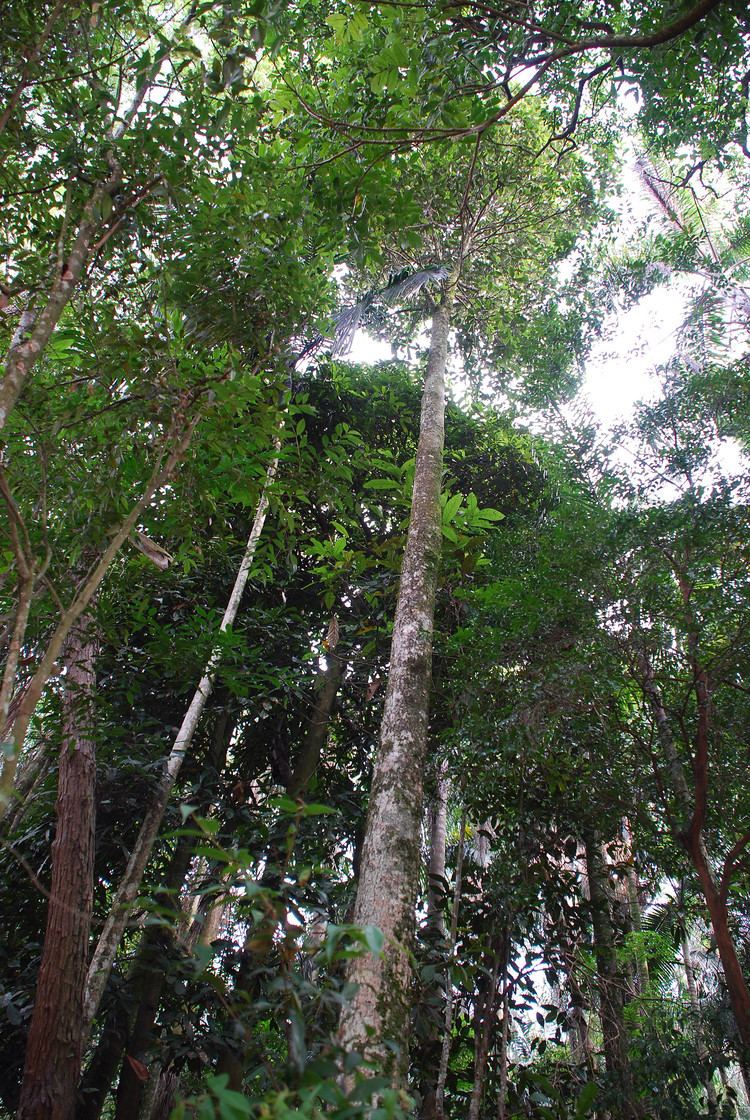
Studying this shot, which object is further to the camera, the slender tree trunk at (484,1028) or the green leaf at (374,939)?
the slender tree trunk at (484,1028)

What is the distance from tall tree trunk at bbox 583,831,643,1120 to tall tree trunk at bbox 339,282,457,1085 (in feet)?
5.40

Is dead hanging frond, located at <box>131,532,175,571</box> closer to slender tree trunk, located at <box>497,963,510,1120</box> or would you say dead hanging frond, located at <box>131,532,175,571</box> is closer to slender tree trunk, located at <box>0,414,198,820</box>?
slender tree trunk, located at <box>0,414,198,820</box>

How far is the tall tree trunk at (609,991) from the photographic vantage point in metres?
3.41

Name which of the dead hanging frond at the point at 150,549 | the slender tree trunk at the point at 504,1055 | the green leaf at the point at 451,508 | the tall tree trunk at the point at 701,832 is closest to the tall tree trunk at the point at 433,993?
the slender tree trunk at the point at 504,1055

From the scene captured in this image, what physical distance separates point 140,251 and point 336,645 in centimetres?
369

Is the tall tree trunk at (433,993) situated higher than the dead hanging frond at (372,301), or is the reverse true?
the dead hanging frond at (372,301)

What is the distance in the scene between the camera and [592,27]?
257 centimetres

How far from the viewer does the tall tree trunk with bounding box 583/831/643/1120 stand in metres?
3.41

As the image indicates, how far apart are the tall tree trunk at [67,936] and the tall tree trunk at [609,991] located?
2749mm

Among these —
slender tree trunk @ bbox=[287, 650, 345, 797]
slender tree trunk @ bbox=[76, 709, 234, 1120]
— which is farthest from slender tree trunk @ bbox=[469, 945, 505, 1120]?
slender tree trunk @ bbox=[287, 650, 345, 797]

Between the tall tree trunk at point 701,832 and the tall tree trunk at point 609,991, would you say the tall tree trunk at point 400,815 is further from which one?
the tall tree trunk at point 609,991

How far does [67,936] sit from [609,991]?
326 cm

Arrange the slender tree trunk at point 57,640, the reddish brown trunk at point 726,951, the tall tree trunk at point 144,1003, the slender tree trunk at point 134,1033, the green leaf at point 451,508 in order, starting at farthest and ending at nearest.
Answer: the green leaf at point 451,508 → the tall tree trunk at point 144,1003 → the slender tree trunk at point 134,1033 → the reddish brown trunk at point 726,951 → the slender tree trunk at point 57,640

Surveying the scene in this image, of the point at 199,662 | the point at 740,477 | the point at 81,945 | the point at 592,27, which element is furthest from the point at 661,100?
the point at 81,945
